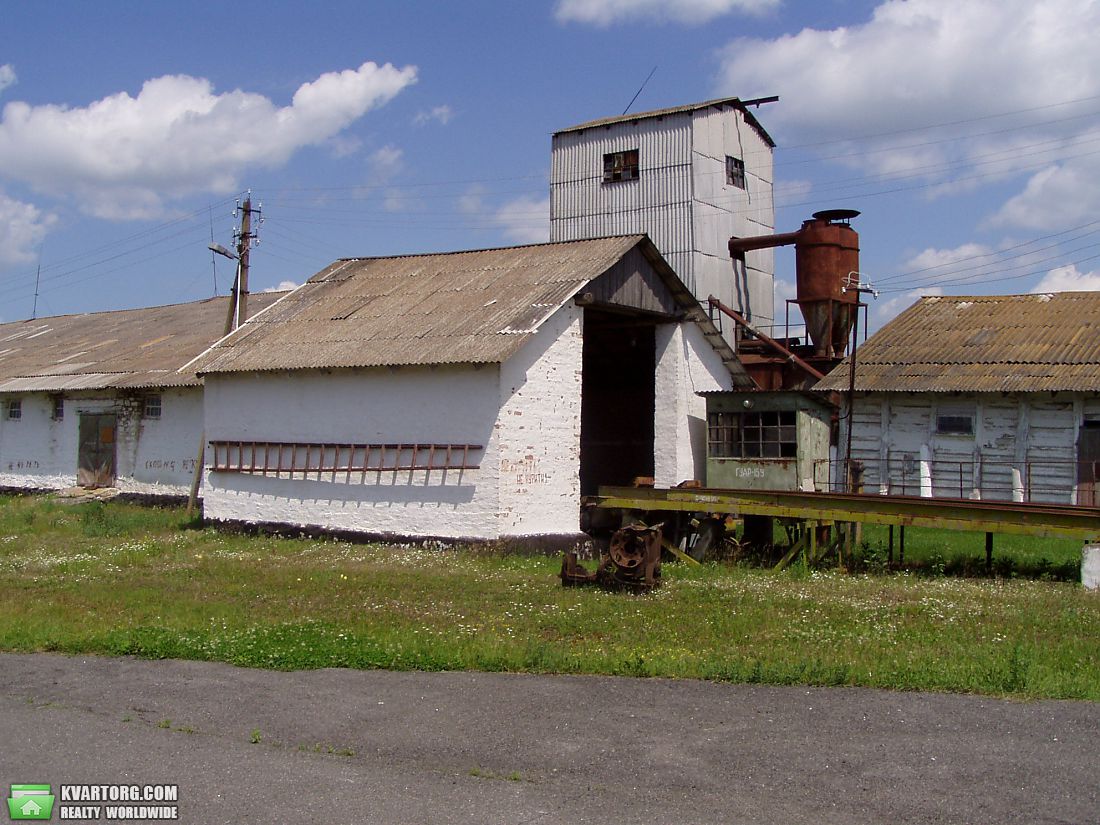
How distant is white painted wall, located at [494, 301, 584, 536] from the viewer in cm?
1744

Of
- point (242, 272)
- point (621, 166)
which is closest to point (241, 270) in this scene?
point (242, 272)

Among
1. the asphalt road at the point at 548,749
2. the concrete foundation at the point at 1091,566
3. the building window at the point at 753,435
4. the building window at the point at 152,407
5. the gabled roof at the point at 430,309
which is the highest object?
the gabled roof at the point at 430,309

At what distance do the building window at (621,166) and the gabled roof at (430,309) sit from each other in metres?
12.3

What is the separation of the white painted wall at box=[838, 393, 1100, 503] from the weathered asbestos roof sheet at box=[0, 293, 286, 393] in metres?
16.1

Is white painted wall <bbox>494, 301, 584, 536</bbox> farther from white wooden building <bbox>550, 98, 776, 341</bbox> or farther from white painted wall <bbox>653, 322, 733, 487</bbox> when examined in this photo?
white wooden building <bbox>550, 98, 776, 341</bbox>

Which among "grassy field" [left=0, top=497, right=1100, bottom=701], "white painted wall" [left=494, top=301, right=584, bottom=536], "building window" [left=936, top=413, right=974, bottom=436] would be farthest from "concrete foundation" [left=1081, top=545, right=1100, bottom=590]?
"building window" [left=936, top=413, right=974, bottom=436]

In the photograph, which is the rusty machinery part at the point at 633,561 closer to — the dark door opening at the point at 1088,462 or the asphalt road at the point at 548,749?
the asphalt road at the point at 548,749

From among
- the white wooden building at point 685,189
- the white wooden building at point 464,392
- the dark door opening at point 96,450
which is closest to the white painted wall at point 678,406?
the white wooden building at point 464,392

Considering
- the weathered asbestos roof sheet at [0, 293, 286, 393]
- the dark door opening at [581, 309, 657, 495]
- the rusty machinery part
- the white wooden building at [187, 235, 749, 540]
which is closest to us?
the rusty machinery part

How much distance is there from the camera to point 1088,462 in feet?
74.5

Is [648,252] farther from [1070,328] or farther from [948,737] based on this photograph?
[948,737]

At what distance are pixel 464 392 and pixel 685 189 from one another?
1717 centimetres

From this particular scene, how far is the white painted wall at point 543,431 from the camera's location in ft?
57.2

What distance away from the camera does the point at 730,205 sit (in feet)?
111
